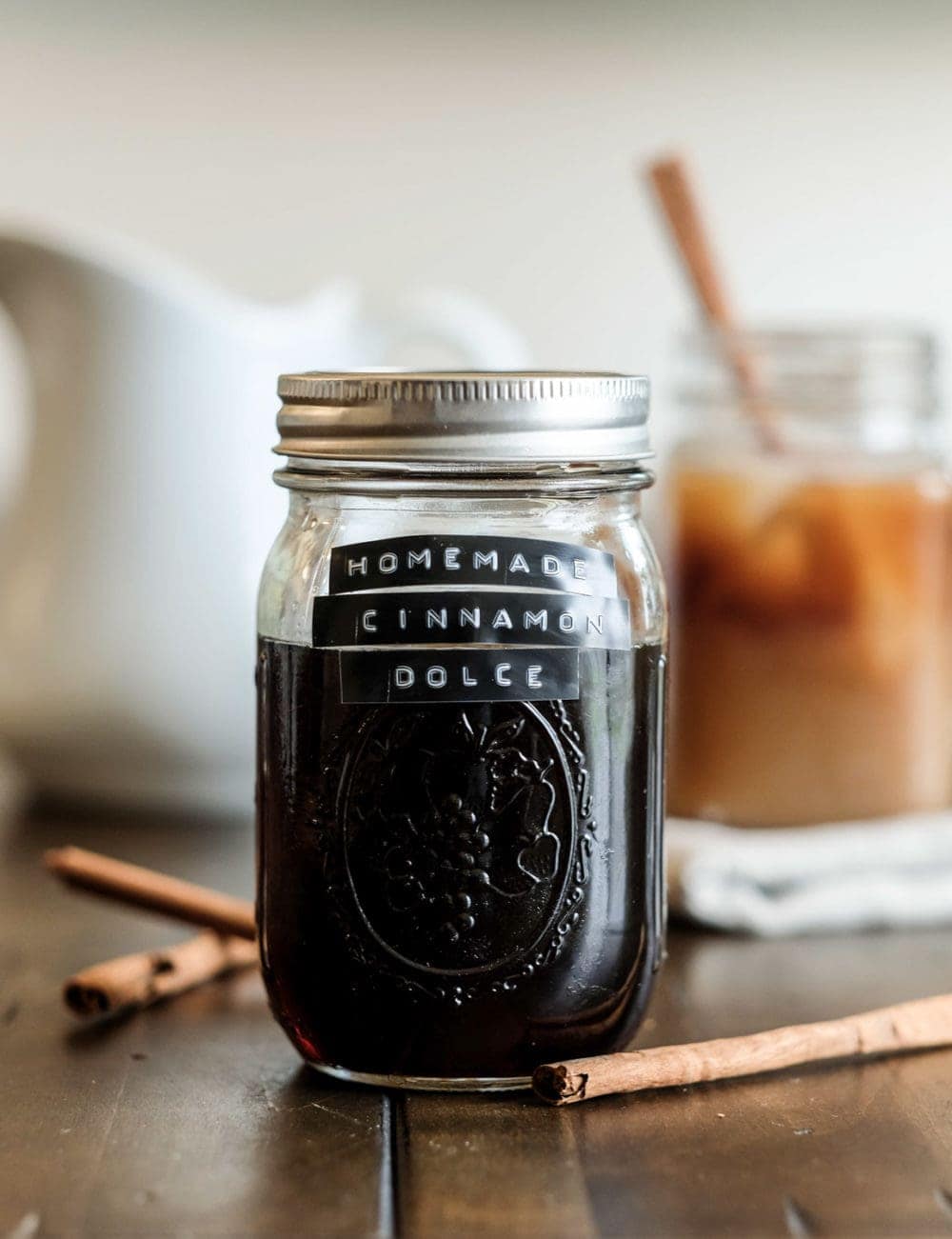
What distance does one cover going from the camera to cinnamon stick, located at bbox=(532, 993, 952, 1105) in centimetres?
63

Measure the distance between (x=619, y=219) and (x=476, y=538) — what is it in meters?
0.83

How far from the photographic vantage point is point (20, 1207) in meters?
0.55

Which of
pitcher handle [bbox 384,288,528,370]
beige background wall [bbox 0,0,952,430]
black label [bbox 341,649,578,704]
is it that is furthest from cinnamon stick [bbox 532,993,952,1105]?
beige background wall [bbox 0,0,952,430]

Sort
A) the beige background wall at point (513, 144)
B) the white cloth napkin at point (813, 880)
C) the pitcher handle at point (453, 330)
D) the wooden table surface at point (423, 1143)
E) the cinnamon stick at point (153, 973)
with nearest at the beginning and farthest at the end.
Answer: the wooden table surface at point (423, 1143)
the cinnamon stick at point (153, 973)
the white cloth napkin at point (813, 880)
the pitcher handle at point (453, 330)
the beige background wall at point (513, 144)

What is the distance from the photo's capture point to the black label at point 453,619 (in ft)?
2.03

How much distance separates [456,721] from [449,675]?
0.02m

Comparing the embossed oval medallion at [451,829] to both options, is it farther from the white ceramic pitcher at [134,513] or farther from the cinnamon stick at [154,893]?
the white ceramic pitcher at [134,513]

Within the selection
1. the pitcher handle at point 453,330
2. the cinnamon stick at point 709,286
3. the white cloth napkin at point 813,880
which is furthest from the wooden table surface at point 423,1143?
the pitcher handle at point 453,330

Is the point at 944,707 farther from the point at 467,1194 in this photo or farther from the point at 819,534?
the point at 467,1194

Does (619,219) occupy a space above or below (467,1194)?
above

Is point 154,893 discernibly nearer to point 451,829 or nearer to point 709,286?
point 451,829

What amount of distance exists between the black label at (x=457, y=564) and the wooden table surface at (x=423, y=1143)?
0.20 m

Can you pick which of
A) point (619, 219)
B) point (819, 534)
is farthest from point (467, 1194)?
point (619, 219)

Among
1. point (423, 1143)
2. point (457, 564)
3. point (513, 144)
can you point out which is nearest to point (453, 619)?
point (457, 564)
